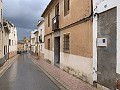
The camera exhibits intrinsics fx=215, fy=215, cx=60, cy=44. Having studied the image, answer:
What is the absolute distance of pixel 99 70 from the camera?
27.9ft

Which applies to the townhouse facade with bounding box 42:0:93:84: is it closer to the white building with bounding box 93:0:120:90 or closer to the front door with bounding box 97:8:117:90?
the white building with bounding box 93:0:120:90

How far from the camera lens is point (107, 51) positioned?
25.6ft

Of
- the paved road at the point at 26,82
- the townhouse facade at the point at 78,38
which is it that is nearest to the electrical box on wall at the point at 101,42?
the townhouse facade at the point at 78,38

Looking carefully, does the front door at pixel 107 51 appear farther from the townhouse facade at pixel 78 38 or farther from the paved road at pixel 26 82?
the paved road at pixel 26 82

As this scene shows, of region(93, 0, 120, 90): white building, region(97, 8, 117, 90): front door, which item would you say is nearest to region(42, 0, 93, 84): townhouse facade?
region(93, 0, 120, 90): white building

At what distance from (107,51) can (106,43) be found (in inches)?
12.0

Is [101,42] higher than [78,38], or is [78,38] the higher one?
[78,38]

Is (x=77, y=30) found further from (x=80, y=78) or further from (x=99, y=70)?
(x=99, y=70)

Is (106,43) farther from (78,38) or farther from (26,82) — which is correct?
(26,82)

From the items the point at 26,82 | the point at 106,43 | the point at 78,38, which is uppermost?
the point at 78,38

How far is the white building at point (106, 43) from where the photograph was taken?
7070 millimetres

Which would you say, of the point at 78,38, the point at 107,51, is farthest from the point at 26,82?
the point at 107,51

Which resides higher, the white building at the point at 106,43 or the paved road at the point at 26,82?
the white building at the point at 106,43

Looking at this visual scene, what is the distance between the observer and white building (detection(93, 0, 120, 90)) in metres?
7.07
